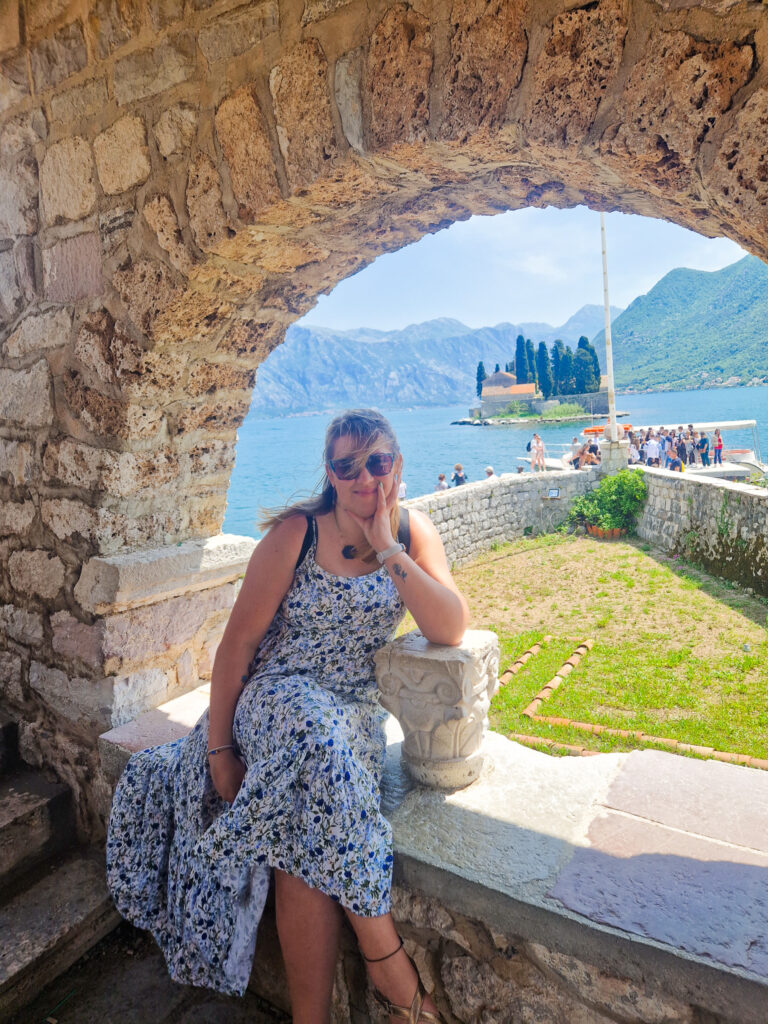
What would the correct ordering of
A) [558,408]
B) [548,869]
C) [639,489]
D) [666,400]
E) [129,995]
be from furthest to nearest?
[666,400] < [558,408] < [639,489] < [129,995] < [548,869]

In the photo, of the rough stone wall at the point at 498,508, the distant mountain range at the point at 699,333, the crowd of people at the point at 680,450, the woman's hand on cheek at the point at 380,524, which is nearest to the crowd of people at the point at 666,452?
the crowd of people at the point at 680,450

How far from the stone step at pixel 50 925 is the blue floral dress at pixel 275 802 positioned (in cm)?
36

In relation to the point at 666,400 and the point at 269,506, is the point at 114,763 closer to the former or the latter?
the point at 269,506

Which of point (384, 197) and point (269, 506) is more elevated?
point (384, 197)

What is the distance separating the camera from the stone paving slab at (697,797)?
1465 millimetres

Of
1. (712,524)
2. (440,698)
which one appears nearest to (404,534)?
(440,698)

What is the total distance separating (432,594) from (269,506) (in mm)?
530

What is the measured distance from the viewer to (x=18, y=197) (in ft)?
7.70

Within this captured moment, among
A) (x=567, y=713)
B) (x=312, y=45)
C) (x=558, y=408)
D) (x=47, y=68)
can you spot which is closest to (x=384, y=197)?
(x=312, y=45)

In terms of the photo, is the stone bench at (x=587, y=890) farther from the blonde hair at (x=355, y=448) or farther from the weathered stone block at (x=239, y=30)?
the weathered stone block at (x=239, y=30)

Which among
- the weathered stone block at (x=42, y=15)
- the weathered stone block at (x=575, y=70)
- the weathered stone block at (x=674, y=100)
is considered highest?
the weathered stone block at (x=42, y=15)

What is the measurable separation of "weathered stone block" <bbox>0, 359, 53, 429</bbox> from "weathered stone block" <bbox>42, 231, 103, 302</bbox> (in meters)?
0.27

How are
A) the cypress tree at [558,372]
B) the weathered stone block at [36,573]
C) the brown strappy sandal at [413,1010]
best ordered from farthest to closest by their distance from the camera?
the cypress tree at [558,372] → the weathered stone block at [36,573] → the brown strappy sandal at [413,1010]

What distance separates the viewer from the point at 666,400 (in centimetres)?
12319
